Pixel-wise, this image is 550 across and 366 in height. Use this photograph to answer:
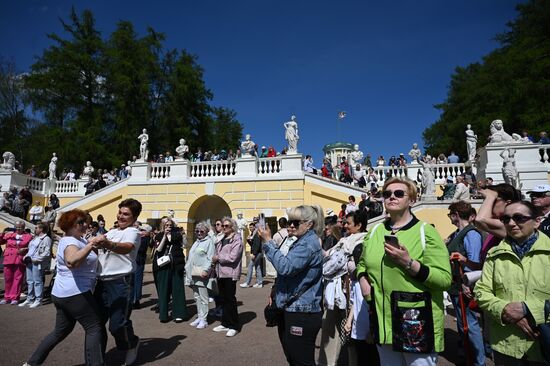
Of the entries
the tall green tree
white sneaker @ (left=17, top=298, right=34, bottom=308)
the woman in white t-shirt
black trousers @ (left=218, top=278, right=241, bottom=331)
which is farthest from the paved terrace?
the tall green tree

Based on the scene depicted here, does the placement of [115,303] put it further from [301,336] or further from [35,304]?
[35,304]

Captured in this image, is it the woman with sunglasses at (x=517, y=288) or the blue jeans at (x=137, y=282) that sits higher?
the woman with sunglasses at (x=517, y=288)

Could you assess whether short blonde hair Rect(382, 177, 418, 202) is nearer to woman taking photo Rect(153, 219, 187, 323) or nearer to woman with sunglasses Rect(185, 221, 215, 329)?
woman with sunglasses Rect(185, 221, 215, 329)

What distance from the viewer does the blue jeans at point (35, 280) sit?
8078 millimetres

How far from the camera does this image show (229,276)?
19.7 feet

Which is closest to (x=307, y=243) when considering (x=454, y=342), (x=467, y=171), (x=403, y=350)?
(x=403, y=350)

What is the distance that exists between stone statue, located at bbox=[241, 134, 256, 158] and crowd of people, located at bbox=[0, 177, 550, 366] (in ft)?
36.7

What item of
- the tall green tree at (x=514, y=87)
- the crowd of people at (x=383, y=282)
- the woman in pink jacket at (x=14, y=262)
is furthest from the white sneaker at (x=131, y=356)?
the tall green tree at (x=514, y=87)

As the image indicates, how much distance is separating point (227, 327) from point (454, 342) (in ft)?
11.8

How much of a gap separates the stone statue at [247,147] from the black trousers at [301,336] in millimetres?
13720

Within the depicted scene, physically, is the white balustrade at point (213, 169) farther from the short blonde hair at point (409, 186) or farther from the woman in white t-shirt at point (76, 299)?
the short blonde hair at point (409, 186)

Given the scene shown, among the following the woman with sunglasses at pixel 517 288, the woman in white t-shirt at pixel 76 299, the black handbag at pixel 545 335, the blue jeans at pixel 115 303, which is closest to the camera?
the black handbag at pixel 545 335

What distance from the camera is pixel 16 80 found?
1199 inches

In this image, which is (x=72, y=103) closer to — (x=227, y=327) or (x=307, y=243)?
(x=227, y=327)
